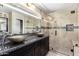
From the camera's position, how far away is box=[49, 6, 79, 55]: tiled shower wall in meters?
1.79

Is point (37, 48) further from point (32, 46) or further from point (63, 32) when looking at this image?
point (63, 32)

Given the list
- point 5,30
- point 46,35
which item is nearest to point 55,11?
point 46,35

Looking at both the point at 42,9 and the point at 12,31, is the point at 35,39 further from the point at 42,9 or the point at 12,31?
the point at 42,9

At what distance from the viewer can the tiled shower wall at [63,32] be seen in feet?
5.88

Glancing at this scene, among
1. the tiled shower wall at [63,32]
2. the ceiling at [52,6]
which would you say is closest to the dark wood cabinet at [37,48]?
the tiled shower wall at [63,32]

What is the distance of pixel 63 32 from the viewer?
1867mm

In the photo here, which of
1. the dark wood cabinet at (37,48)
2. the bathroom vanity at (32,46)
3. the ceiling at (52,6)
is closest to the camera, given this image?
the bathroom vanity at (32,46)

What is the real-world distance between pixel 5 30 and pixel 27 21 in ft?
1.45

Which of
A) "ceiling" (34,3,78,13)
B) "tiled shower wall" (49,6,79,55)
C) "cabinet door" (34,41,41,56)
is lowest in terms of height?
"cabinet door" (34,41,41,56)

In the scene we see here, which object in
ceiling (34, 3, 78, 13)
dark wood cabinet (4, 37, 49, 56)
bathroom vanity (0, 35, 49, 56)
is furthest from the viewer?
ceiling (34, 3, 78, 13)

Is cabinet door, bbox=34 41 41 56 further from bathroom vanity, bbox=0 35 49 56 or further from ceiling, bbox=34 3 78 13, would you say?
ceiling, bbox=34 3 78 13

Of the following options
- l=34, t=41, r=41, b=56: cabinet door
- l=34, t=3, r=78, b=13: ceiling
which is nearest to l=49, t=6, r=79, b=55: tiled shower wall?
l=34, t=3, r=78, b=13: ceiling

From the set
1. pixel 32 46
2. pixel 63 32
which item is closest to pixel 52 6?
pixel 63 32

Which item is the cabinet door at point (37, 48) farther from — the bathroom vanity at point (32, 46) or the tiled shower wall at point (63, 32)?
the tiled shower wall at point (63, 32)
